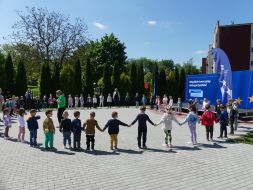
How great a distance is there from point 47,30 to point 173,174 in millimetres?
44864

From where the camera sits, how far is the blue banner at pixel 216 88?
25016mm

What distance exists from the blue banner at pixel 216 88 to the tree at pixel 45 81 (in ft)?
55.1

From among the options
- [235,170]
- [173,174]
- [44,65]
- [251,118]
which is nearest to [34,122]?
[173,174]

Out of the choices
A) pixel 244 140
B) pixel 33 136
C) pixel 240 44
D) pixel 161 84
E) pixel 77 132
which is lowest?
pixel 244 140

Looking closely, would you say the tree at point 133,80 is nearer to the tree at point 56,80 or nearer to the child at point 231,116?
the tree at point 56,80

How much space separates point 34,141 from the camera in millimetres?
13859

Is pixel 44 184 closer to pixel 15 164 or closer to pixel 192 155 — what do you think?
pixel 15 164

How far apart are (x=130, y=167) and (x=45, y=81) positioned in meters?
31.9

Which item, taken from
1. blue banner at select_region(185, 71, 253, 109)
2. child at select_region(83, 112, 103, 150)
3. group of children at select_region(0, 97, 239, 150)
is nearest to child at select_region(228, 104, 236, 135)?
group of children at select_region(0, 97, 239, 150)

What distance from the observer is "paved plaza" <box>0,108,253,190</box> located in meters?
8.66

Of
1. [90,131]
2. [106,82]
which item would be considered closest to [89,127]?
[90,131]

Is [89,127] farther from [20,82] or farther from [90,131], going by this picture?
[20,82]

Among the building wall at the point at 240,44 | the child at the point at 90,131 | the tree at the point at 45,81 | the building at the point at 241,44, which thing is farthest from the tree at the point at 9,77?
the building wall at the point at 240,44

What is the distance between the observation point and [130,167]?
1036 cm
